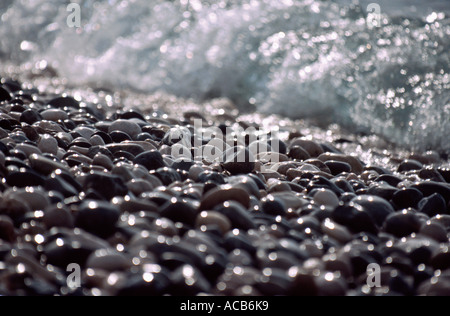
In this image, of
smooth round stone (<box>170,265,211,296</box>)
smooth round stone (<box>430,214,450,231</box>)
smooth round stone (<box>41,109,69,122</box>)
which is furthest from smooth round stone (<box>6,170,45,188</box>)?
smooth round stone (<box>430,214,450,231</box>)

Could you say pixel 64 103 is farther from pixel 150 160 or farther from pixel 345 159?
pixel 345 159

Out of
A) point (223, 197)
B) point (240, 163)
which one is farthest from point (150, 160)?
point (223, 197)

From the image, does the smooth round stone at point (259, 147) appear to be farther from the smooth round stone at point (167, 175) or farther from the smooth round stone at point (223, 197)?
the smooth round stone at point (223, 197)

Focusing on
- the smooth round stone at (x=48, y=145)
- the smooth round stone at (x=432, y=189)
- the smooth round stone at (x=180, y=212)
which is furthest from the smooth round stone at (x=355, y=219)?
the smooth round stone at (x=48, y=145)

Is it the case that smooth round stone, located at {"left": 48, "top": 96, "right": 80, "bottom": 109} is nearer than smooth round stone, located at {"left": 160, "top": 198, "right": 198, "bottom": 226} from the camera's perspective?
No

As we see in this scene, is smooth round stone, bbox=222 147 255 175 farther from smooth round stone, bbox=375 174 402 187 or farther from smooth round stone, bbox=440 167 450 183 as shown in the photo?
smooth round stone, bbox=440 167 450 183

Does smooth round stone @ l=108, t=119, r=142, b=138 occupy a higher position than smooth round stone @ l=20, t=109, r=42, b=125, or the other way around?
smooth round stone @ l=20, t=109, r=42, b=125
